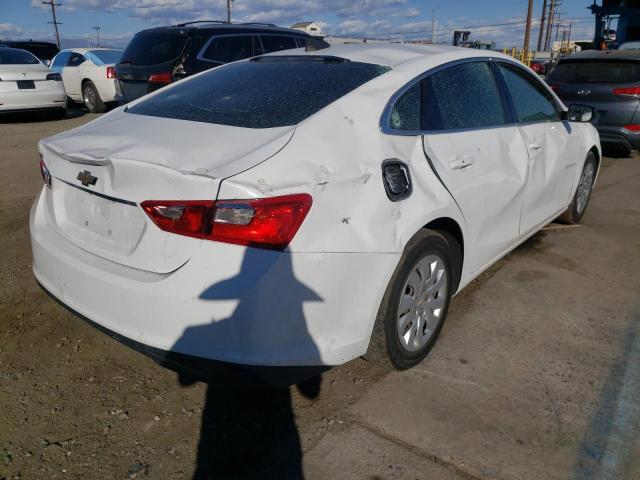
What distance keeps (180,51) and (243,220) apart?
6.39 meters

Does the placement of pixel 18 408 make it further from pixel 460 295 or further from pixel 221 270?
pixel 460 295

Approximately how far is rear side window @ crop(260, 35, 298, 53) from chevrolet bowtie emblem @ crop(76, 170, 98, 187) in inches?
261

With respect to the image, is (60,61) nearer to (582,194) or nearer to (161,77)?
(161,77)

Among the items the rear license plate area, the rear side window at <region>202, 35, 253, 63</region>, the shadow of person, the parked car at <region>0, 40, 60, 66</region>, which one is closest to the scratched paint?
the shadow of person

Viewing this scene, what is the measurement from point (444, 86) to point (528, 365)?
155cm

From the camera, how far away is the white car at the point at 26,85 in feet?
34.5

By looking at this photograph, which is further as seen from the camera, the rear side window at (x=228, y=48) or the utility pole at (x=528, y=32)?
the utility pole at (x=528, y=32)

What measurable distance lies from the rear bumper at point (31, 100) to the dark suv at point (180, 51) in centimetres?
349

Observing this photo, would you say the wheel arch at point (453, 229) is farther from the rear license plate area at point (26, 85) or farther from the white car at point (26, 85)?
the rear license plate area at point (26, 85)

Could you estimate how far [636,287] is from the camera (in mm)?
3914

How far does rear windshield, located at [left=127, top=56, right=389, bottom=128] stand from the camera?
249cm

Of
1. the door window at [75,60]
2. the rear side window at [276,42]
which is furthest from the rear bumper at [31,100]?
the rear side window at [276,42]

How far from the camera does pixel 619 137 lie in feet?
26.7

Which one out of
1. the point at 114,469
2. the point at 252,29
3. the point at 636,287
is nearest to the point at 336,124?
the point at 114,469
